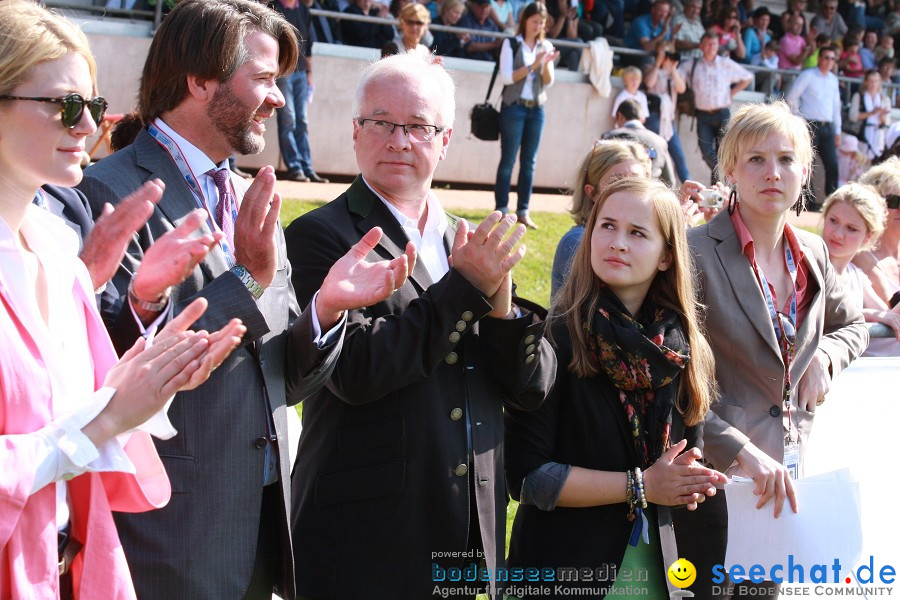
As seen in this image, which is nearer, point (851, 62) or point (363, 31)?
point (363, 31)

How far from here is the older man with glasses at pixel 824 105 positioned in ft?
48.9

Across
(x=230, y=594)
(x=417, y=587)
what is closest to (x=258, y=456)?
(x=230, y=594)

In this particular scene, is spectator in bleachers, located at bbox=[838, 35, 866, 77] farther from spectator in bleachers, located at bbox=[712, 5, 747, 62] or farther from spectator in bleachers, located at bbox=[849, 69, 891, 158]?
spectator in bleachers, located at bbox=[712, 5, 747, 62]

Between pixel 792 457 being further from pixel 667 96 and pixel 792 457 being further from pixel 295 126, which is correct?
pixel 667 96

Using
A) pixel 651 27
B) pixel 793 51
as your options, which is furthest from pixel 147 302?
pixel 793 51

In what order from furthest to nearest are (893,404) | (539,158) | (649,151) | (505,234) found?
1. (539,158)
2. (649,151)
3. (893,404)
4. (505,234)

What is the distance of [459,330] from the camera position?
275 centimetres

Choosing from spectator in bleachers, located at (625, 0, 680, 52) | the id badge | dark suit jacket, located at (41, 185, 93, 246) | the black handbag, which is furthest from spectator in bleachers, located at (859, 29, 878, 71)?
dark suit jacket, located at (41, 185, 93, 246)

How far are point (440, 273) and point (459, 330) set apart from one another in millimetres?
445

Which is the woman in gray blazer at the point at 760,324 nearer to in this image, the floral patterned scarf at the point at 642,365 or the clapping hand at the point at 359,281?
the floral patterned scarf at the point at 642,365

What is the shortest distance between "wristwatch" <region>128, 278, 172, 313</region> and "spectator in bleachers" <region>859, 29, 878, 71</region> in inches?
708

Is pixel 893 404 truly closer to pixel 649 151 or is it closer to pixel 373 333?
pixel 649 151

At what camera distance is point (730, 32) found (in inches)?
645

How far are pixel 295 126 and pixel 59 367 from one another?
965 centimetres
